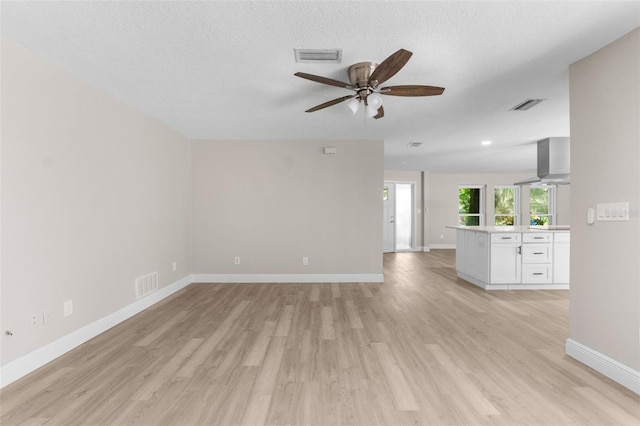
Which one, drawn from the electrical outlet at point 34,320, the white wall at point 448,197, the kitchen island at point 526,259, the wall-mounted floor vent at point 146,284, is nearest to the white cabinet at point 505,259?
the kitchen island at point 526,259

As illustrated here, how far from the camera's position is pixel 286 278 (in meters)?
4.84

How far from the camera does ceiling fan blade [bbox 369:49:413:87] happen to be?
1.79 m

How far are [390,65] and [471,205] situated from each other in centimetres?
870

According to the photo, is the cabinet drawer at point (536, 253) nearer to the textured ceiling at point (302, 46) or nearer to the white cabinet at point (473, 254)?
the white cabinet at point (473, 254)

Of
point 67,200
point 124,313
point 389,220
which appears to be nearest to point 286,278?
point 124,313

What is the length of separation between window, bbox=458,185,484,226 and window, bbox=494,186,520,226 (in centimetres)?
44

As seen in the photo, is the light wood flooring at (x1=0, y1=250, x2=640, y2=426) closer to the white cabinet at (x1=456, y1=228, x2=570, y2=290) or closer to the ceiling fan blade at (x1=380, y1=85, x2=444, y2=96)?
the white cabinet at (x1=456, y1=228, x2=570, y2=290)

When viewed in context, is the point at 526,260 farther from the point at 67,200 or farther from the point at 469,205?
the point at 67,200

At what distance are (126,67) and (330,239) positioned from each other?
11.3 ft

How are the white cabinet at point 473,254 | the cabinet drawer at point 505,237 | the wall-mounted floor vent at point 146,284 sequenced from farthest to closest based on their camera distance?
1. the white cabinet at point 473,254
2. the cabinet drawer at point 505,237
3. the wall-mounted floor vent at point 146,284

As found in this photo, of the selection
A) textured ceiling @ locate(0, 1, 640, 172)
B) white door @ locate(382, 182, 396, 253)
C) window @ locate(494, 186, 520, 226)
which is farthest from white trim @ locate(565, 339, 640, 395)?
window @ locate(494, 186, 520, 226)

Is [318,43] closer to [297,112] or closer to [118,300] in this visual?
[297,112]

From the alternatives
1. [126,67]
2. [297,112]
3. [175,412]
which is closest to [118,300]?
[175,412]

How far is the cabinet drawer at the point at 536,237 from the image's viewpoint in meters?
4.33
